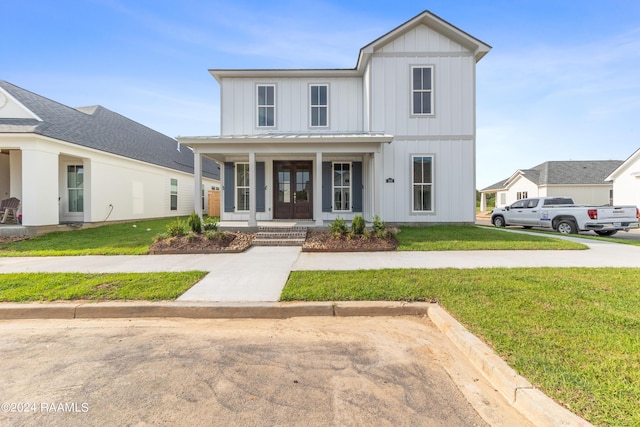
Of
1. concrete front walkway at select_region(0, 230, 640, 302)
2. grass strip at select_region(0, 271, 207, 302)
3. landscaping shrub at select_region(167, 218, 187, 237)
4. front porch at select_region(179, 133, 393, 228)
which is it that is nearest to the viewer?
grass strip at select_region(0, 271, 207, 302)

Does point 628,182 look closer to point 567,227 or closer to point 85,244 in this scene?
point 567,227

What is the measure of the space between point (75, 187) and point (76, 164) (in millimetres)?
1006

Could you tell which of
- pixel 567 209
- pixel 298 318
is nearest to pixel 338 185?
pixel 298 318

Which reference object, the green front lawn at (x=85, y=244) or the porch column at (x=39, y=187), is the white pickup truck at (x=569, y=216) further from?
the porch column at (x=39, y=187)

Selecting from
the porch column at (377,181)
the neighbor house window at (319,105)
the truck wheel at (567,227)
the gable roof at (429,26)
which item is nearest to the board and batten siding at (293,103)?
the neighbor house window at (319,105)

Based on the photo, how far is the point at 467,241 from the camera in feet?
29.3

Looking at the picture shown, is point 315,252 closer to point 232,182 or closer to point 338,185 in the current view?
point 338,185

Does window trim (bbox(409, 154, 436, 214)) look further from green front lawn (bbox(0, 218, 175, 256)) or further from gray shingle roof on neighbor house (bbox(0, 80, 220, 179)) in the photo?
gray shingle roof on neighbor house (bbox(0, 80, 220, 179))

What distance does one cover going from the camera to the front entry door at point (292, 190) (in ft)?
40.0

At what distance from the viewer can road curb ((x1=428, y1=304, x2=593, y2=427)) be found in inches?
79.2

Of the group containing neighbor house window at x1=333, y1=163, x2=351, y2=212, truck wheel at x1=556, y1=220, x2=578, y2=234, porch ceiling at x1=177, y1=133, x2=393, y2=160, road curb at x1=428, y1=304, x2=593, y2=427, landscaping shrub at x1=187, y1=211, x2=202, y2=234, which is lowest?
road curb at x1=428, y1=304, x2=593, y2=427

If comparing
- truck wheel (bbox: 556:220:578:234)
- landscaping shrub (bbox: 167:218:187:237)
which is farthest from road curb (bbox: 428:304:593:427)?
truck wheel (bbox: 556:220:578:234)

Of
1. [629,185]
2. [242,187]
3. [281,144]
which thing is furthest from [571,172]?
[242,187]

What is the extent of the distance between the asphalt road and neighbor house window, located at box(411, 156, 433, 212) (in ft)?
27.2
